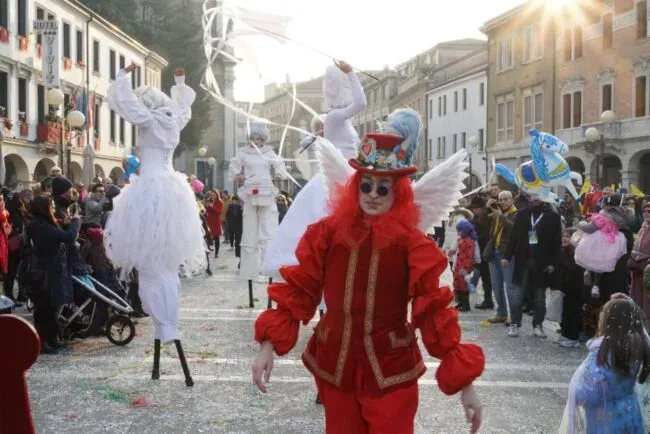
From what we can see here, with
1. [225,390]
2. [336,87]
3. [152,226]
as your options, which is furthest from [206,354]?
[336,87]

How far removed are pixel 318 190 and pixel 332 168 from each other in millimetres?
1854

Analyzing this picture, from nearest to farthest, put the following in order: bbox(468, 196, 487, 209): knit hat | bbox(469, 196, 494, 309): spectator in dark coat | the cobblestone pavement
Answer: the cobblestone pavement
bbox(469, 196, 494, 309): spectator in dark coat
bbox(468, 196, 487, 209): knit hat

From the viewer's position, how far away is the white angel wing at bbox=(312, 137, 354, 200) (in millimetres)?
3998

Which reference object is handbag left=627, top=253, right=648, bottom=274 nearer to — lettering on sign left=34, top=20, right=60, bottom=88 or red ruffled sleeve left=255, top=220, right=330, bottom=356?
red ruffled sleeve left=255, top=220, right=330, bottom=356

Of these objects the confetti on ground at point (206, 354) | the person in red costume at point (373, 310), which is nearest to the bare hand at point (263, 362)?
the person in red costume at point (373, 310)

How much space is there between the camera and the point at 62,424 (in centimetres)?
535

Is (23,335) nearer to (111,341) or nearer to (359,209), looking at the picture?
(359,209)

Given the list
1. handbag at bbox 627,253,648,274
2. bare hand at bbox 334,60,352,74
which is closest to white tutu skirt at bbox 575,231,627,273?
handbag at bbox 627,253,648,274

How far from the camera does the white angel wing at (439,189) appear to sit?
385 cm

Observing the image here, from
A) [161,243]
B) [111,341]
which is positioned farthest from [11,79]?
[161,243]

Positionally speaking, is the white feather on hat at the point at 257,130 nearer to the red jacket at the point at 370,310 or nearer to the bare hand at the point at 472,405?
the red jacket at the point at 370,310

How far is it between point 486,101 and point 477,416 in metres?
46.4

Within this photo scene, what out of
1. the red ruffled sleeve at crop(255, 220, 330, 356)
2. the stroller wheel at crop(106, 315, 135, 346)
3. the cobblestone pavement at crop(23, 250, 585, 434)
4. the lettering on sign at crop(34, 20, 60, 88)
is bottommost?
the cobblestone pavement at crop(23, 250, 585, 434)

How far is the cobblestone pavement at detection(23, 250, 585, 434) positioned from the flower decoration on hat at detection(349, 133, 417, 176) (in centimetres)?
239
